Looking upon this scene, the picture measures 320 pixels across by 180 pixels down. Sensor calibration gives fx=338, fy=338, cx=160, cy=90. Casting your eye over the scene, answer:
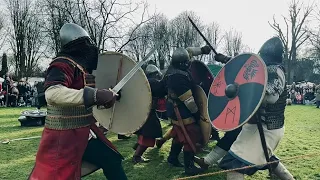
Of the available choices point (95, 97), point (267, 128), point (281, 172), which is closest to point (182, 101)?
point (267, 128)

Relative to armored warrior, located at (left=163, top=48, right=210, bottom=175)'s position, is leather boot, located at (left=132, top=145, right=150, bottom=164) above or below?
below

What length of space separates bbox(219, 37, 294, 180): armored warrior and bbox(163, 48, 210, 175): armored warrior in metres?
1.12

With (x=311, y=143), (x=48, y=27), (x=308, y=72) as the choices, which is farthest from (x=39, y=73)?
(x=311, y=143)

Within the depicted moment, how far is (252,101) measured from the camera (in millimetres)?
2900

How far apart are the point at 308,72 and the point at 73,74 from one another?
169ft

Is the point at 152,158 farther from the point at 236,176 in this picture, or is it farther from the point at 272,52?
the point at 272,52

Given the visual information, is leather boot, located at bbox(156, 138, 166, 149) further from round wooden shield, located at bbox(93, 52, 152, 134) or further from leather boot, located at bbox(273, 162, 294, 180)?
leather boot, located at bbox(273, 162, 294, 180)

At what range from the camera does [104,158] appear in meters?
2.64

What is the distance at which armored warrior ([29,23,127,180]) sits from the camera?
2.23 m

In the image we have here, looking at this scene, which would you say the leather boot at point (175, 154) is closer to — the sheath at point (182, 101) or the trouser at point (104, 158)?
the sheath at point (182, 101)

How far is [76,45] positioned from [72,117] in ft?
1.74

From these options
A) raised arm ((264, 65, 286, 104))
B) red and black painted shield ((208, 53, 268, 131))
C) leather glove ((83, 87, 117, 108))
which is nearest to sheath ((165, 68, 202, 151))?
red and black painted shield ((208, 53, 268, 131))

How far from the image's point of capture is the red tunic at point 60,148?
2.28m

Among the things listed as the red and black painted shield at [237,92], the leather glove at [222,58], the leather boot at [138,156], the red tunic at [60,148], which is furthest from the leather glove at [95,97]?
the leather boot at [138,156]
